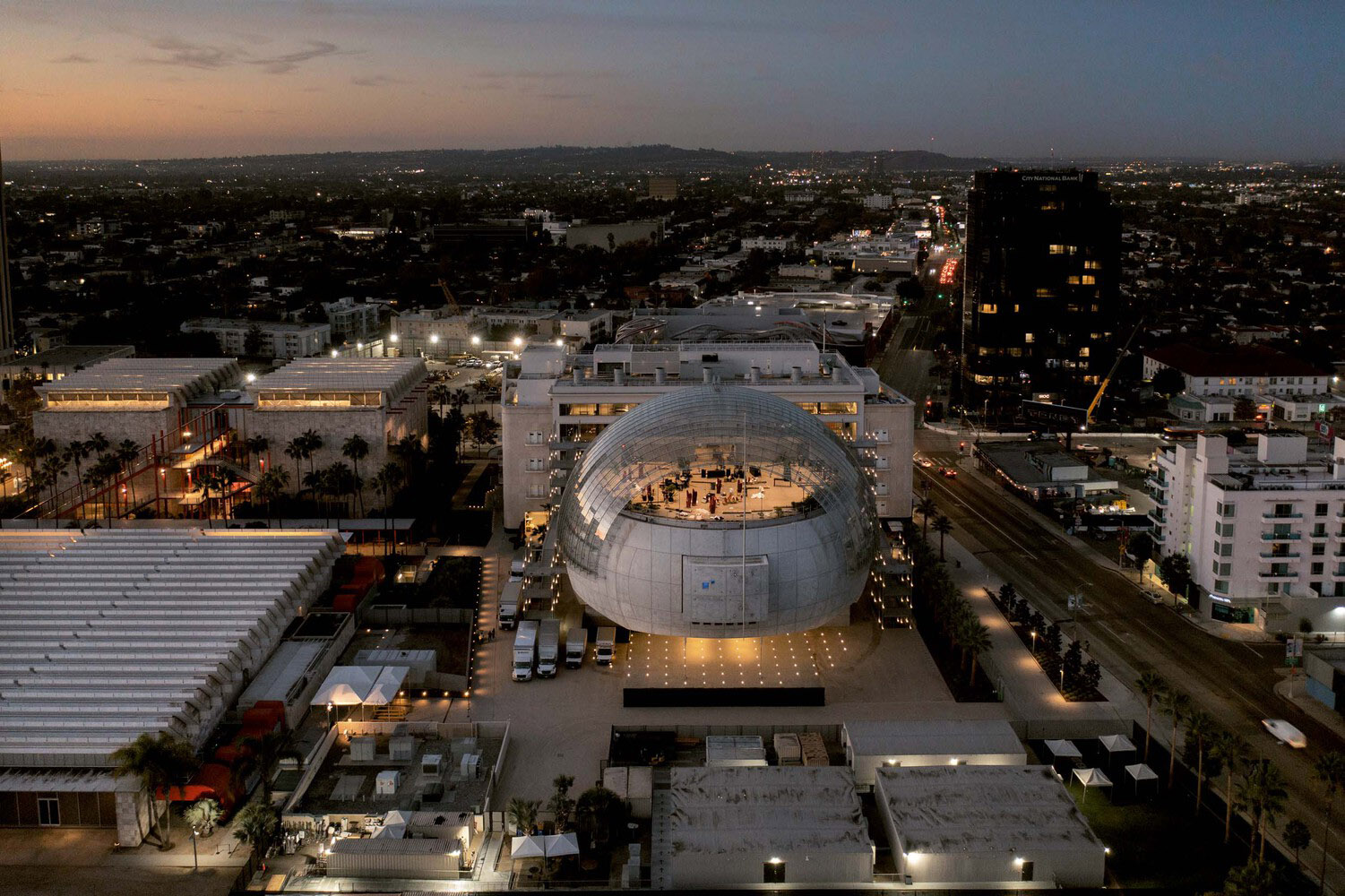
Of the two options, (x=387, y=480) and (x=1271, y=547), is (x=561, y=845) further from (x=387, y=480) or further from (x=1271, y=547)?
(x=387, y=480)

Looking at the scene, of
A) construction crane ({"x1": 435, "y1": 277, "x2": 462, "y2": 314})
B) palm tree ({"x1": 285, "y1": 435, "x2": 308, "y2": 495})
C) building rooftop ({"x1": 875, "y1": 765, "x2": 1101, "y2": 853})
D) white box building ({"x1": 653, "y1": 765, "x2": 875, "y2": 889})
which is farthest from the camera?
construction crane ({"x1": 435, "y1": 277, "x2": 462, "y2": 314})

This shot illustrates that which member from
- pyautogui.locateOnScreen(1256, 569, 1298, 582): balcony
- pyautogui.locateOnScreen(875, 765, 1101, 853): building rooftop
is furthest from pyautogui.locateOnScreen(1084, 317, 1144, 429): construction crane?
pyautogui.locateOnScreen(875, 765, 1101, 853): building rooftop

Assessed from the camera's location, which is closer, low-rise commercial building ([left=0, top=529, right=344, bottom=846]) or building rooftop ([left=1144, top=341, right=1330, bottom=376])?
low-rise commercial building ([left=0, top=529, right=344, bottom=846])

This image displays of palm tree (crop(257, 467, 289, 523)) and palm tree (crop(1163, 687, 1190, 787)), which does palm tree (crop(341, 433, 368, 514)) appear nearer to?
palm tree (crop(257, 467, 289, 523))

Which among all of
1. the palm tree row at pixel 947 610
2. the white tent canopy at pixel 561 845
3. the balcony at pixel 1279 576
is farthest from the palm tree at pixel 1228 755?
the white tent canopy at pixel 561 845

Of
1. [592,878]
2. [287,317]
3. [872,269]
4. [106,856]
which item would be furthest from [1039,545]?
[872,269]

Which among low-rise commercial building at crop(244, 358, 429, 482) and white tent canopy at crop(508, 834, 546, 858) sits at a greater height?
low-rise commercial building at crop(244, 358, 429, 482)
